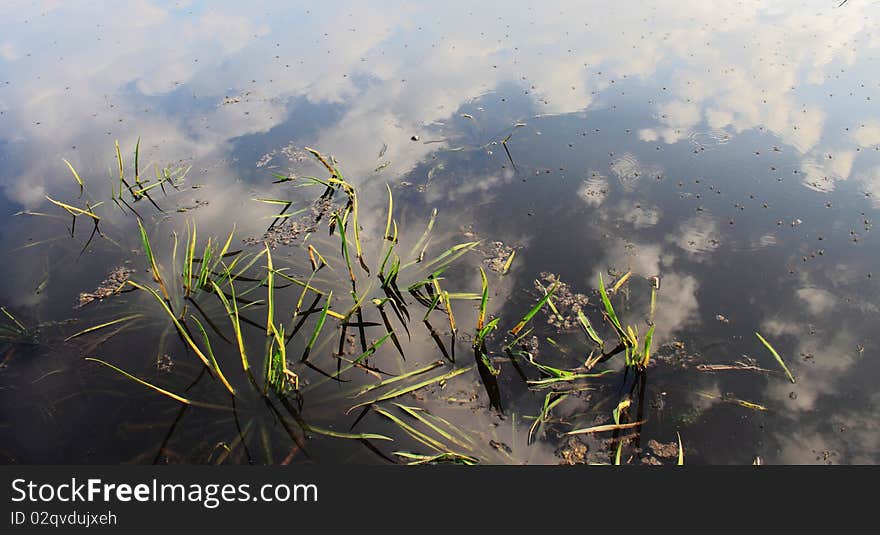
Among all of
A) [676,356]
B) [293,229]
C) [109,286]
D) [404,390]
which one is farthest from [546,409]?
[109,286]

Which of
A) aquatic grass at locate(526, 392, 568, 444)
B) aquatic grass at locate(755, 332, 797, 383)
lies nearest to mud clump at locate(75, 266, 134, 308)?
aquatic grass at locate(526, 392, 568, 444)

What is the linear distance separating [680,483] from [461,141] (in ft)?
Result: 13.4

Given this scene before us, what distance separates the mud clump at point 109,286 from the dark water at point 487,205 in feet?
0.25

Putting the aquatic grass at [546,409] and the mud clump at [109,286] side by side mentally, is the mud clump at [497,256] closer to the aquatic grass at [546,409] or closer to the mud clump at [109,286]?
the aquatic grass at [546,409]

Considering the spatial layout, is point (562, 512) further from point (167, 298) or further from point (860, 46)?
point (860, 46)

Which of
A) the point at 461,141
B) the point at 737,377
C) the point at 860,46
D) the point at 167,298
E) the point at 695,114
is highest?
the point at 860,46

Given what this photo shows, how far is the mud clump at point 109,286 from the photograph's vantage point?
3.77 m

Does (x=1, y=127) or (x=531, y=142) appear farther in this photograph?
(x=1, y=127)

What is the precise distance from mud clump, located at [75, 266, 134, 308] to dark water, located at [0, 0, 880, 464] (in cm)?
7

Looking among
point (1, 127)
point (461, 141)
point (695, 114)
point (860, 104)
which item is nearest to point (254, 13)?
point (1, 127)

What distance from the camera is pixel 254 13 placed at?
9047 millimetres

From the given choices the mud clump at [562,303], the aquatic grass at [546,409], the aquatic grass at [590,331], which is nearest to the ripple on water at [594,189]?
the mud clump at [562,303]

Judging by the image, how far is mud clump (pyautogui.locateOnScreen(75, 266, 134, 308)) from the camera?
12.4 feet

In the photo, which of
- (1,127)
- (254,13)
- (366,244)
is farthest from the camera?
(254,13)
